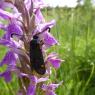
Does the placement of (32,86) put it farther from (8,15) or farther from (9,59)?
(8,15)

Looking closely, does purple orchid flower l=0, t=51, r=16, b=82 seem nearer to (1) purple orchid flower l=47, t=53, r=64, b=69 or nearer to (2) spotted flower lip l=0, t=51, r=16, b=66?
(2) spotted flower lip l=0, t=51, r=16, b=66

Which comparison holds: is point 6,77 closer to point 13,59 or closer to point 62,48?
point 13,59

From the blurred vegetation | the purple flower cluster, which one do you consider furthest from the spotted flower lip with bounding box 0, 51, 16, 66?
the blurred vegetation

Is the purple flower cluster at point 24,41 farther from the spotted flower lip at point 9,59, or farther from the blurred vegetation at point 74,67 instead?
the blurred vegetation at point 74,67

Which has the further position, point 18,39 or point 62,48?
point 62,48

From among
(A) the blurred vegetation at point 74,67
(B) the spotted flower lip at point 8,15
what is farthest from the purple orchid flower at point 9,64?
(A) the blurred vegetation at point 74,67

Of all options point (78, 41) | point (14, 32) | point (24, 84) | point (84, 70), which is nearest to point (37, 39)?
point (14, 32)

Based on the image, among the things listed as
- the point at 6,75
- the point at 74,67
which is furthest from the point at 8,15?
the point at 74,67

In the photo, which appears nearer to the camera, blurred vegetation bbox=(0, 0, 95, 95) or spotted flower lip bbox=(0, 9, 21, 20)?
spotted flower lip bbox=(0, 9, 21, 20)
